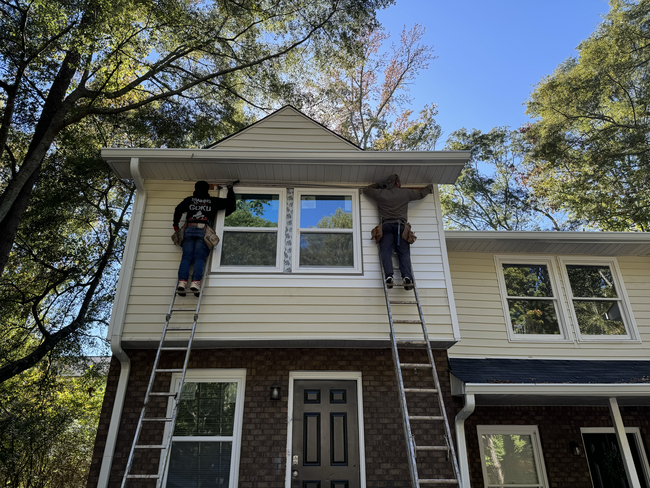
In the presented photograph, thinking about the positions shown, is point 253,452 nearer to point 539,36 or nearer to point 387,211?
point 387,211

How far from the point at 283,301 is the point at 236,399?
1294 millimetres

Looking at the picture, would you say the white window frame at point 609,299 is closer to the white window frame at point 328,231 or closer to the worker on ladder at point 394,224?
the worker on ladder at point 394,224

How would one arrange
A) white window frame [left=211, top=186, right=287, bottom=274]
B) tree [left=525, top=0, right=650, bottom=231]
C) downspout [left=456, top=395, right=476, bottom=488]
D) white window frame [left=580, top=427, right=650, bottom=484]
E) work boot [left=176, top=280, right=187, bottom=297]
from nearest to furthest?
downspout [left=456, top=395, right=476, bottom=488] < work boot [left=176, top=280, right=187, bottom=297] < white window frame [left=211, top=186, right=287, bottom=274] < white window frame [left=580, top=427, right=650, bottom=484] < tree [left=525, top=0, right=650, bottom=231]

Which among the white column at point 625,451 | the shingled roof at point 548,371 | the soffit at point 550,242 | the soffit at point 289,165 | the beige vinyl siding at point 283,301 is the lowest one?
the white column at point 625,451

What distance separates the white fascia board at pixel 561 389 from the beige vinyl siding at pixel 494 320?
1304mm

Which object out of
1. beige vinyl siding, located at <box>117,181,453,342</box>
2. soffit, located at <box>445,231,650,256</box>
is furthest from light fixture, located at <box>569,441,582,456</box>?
soffit, located at <box>445,231,650,256</box>

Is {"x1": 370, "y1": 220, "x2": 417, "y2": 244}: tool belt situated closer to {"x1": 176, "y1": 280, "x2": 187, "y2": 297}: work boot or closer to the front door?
the front door

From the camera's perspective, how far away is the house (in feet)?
16.3

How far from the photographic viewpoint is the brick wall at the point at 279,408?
4.80 meters

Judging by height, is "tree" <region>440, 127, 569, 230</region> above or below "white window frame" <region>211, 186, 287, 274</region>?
above

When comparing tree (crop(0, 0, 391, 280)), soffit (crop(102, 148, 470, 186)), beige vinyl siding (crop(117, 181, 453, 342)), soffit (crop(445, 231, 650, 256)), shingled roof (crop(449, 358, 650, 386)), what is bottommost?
shingled roof (crop(449, 358, 650, 386))

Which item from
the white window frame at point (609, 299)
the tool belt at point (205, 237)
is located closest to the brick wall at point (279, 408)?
the tool belt at point (205, 237)

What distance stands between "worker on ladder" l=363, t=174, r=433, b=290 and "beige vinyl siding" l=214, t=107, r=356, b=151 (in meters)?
0.93

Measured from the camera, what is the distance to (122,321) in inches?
203
